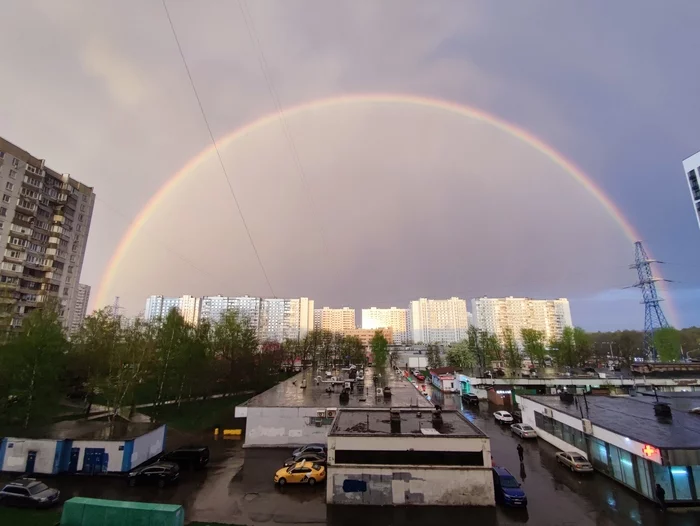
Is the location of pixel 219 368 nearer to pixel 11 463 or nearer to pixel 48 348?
pixel 48 348

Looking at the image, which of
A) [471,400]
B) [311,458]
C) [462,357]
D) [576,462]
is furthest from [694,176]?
[311,458]

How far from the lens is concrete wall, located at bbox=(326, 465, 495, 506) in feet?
53.1

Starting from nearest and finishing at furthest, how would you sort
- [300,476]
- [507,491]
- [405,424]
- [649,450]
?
1. [649,450]
2. [507,491]
3. [300,476]
4. [405,424]

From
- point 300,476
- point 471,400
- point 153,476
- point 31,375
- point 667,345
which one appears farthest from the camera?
point 667,345

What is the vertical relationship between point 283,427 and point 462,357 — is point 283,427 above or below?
below

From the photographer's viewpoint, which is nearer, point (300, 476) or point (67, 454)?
point (300, 476)

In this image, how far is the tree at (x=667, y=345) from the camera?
73.1 metres

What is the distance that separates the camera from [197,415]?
38.7m

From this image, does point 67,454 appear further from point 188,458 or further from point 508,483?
point 508,483

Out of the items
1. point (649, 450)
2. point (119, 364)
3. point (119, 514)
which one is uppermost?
point (119, 364)

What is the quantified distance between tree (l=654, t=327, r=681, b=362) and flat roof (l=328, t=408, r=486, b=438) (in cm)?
7818

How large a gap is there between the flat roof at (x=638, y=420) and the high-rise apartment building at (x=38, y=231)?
2370 inches

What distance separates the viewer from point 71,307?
2638 inches

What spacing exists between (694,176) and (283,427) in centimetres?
10564
